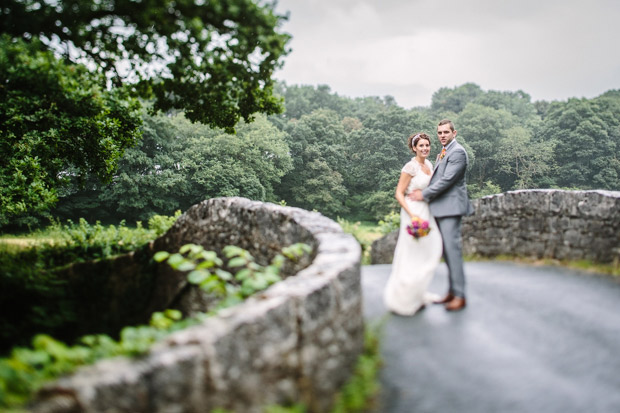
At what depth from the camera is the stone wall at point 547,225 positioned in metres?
6.55

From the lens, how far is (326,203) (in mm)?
41906

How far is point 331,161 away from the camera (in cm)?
4438

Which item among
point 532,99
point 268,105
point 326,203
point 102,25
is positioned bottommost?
point 326,203

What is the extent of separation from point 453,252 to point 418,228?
50 cm

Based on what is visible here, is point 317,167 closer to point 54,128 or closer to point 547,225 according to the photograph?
point 54,128

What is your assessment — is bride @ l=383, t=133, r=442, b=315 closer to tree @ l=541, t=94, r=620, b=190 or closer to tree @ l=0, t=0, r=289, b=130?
tree @ l=0, t=0, r=289, b=130

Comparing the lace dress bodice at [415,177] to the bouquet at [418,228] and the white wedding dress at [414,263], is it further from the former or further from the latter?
the bouquet at [418,228]

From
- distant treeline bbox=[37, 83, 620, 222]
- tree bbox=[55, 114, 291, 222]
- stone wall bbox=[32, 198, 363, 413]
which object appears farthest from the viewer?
distant treeline bbox=[37, 83, 620, 222]

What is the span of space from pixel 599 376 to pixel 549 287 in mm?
2522

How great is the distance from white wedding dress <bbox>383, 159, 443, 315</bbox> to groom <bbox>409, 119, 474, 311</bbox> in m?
0.11

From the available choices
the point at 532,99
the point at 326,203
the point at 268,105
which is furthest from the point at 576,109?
the point at 268,105

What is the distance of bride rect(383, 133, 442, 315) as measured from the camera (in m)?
Result: 4.45

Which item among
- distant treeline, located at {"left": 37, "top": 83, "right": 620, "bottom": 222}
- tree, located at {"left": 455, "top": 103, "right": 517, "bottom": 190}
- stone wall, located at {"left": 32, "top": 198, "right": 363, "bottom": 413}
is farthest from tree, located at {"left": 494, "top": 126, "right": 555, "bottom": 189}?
stone wall, located at {"left": 32, "top": 198, "right": 363, "bottom": 413}

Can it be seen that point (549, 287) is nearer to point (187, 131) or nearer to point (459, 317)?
point (459, 317)
